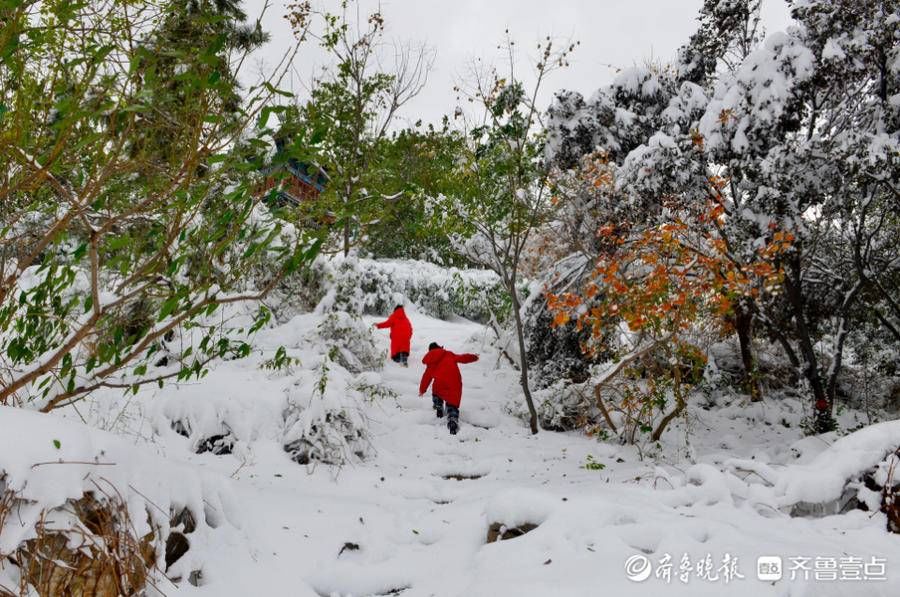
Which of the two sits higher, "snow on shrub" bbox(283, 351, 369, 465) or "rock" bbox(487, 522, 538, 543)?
"snow on shrub" bbox(283, 351, 369, 465)

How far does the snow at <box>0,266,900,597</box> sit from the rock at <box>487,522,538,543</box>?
5 centimetres

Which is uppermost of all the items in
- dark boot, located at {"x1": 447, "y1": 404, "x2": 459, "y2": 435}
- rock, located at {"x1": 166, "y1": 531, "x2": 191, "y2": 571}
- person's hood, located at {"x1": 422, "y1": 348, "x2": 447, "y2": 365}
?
person's hood, located at {"x1": 422, "y1": 348, "x2": 447, "y2": 365}

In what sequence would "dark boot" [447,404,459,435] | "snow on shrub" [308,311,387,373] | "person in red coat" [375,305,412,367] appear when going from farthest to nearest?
"person in red coat" [375,305,412,367] → "snow on shrub" [308,311,387,373] → "dark boot" [447,404,459,435]

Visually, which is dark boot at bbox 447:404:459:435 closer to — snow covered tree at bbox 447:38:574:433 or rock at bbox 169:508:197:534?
snow covered tree at bbox 447:38:574:433

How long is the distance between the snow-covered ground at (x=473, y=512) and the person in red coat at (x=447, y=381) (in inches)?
30.0

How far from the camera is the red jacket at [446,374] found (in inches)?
308

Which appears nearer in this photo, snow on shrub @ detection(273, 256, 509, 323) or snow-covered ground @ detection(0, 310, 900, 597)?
snow-covered ground @ detection(0, 310, 900, 597)

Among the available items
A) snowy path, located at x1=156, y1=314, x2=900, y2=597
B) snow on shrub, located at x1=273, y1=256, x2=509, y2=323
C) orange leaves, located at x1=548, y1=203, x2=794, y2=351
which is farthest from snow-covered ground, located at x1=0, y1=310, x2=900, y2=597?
snow on shrub, located at x1=273, y1=256, x2=509, y2=323

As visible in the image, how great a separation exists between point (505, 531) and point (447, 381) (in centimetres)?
414

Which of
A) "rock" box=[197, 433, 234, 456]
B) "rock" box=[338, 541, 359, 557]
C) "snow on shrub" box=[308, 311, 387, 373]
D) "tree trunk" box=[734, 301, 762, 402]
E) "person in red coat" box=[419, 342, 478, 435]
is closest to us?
"rock" box=[338, 541, 359, 557]

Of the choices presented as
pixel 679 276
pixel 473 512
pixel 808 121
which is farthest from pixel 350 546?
pixel 808 121

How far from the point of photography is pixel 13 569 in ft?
6.52

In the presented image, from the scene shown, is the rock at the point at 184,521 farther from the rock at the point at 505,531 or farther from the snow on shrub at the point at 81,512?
the rock at the point at 505,531

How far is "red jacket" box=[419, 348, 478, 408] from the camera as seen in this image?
25.7 ft
